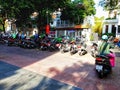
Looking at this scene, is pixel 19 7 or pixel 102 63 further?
pixel 19 7

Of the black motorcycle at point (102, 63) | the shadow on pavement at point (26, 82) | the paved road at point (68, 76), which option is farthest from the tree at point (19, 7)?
the black motorcycle at point (102, 63)

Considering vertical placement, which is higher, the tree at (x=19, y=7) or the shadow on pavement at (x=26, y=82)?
the tree at (x=19, y=7)

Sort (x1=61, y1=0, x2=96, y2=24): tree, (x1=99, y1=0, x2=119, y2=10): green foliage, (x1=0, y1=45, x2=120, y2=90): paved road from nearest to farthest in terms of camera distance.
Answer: (x1=0, y1=45, x2=120, y2=90): paved road < (x1=99, y1=0, x2=119, y2=10): green foliage < (x1=61, y1=0, x2=96, y2=24): tree

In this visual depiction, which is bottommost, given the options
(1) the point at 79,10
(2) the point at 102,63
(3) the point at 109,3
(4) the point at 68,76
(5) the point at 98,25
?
(4) the point at 68,76

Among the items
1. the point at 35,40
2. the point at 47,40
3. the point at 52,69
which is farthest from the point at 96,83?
the point at 35,40

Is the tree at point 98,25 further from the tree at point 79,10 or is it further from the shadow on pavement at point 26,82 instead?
the shadow on pavement at point 26,82

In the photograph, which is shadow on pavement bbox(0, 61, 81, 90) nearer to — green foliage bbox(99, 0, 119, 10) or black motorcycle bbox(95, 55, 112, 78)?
black motorcycle bbox(95, 55, 112, 78)

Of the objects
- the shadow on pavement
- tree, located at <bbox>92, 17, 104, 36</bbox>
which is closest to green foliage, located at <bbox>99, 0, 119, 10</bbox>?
the shadow on pavement

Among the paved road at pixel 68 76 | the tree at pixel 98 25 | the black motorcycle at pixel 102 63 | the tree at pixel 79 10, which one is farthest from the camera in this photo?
the tree at pixel 98 25

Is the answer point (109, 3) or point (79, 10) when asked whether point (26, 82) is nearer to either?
point (109, 3)

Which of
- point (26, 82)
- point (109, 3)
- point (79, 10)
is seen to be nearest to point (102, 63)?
point (26, 82)

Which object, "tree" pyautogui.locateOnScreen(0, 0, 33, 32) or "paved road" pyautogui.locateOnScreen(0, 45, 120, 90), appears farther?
"tree" pyautogui.locateOnScreen(0, 0, 33, 32)

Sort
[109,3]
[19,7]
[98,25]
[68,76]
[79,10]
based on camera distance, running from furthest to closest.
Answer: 1. [98,25]
2. [79,10]
3. [19,7]
4. [109,3]
5. [68,76]

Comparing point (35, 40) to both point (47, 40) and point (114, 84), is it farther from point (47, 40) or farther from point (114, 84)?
point (114, 84)
